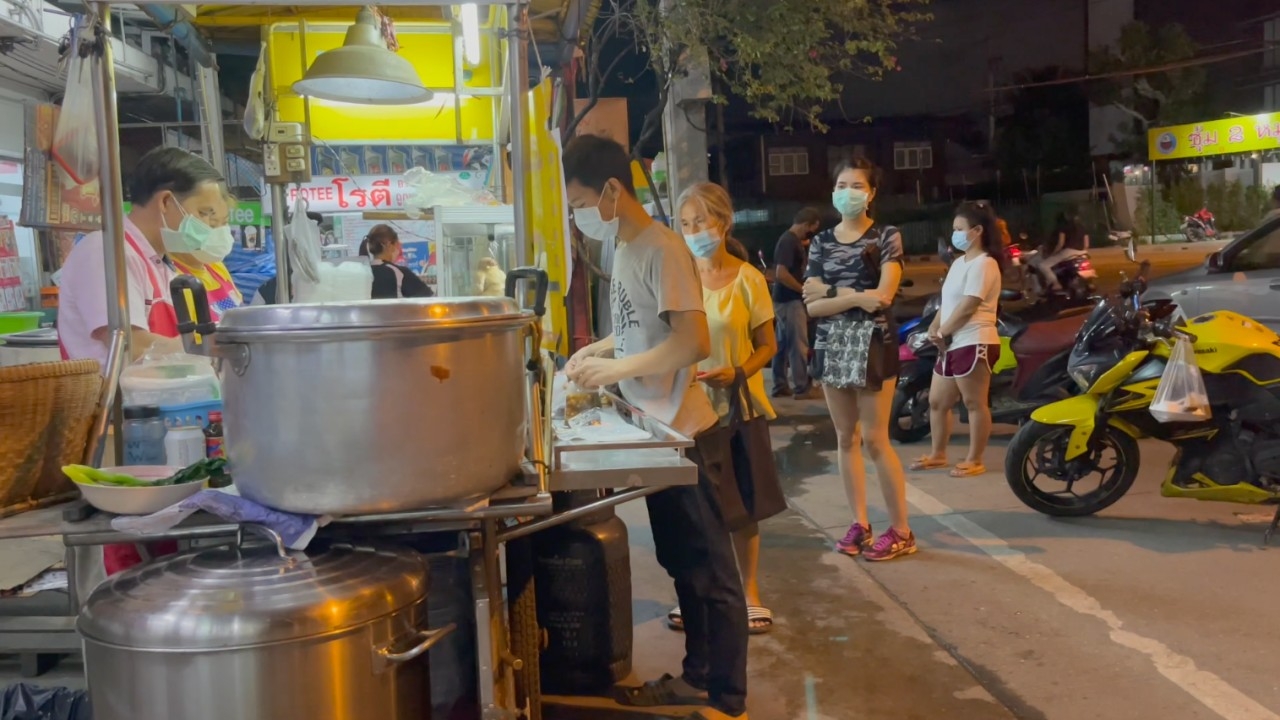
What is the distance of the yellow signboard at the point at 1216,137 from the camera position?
20.3 metres

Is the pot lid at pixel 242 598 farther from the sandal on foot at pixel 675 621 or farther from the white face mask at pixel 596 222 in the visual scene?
the sandal on foot at pixel 675 621

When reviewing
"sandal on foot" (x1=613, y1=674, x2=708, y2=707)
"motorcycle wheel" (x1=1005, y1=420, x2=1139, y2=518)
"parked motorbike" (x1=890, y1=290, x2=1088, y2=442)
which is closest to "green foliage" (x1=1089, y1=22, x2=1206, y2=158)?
"parked motorbike" (x1=890, y1=290, x2=1088, y2=442)

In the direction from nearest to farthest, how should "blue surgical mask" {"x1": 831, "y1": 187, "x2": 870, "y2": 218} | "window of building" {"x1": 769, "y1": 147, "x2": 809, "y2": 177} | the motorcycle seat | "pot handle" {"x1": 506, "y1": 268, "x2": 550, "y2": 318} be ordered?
"pot handle" {"x1": 506, "y1": 268, "x2": 550, "y2": 318} → "blue surgical mask" {"x1": 831, "y1": 187, "x2": 870, "y2": 218} → the motorcycle seat → "window of building" {"x1": 769, "y1": 147, "x2": 809, "y2": 177}

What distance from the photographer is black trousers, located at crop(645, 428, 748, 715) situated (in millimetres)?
3082

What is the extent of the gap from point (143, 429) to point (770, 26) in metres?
8.64

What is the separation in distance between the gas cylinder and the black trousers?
207 mm

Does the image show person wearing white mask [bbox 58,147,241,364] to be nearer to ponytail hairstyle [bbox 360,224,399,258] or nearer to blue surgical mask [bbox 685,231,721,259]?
ponytail hairstyle [bbox 360,224,399,258]

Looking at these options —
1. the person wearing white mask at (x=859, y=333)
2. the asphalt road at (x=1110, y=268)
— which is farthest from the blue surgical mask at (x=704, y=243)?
the asphalt road at (x=1110, y=268)

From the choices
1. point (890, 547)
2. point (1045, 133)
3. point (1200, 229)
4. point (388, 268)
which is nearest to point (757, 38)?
point (388, 268)

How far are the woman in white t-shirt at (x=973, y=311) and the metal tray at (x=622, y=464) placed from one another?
4014 mm

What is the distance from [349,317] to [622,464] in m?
0.79

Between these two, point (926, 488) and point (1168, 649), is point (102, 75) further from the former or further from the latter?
point (926, 488)

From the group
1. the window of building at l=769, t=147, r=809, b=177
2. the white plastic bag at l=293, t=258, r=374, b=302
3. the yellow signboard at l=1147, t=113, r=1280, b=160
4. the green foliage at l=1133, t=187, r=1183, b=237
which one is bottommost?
the white plastic bag at l=293, t=258, r=374, b=302

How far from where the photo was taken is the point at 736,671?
123 inches
